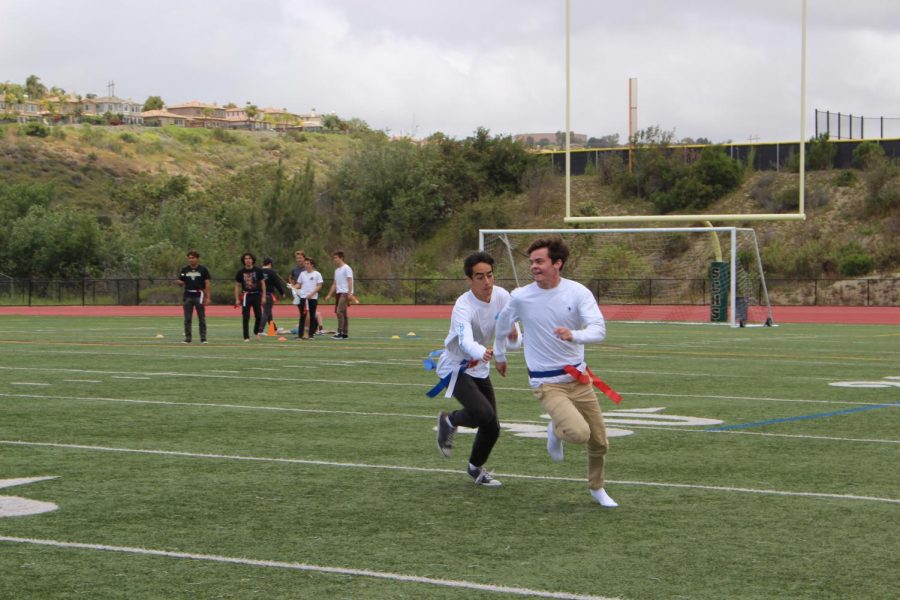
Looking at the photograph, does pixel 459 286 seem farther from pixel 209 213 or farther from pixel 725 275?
pixel 209 213

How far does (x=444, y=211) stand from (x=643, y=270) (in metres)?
27.7

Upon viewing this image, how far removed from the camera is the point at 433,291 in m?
54.5

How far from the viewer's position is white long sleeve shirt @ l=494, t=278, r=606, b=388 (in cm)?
855

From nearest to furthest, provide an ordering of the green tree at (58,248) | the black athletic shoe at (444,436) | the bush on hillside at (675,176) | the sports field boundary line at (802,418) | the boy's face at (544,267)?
the boy's face at (544,267) < the black athletic shoe at (444,436) < the sports field boundary line at (802,418) < the green tree at (58,248) < the bush on hillside at (675,176)

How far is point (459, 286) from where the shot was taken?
175 ft

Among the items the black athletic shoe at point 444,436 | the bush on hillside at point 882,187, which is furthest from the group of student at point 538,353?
the bush on hillside at point 882,187

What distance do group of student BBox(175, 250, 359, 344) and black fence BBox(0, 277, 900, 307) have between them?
70.7 ft

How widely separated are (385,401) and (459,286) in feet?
126

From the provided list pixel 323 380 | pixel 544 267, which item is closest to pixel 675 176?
pixel 323 380

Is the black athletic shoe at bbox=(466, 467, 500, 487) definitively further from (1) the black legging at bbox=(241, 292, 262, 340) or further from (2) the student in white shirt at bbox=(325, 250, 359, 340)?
(2) the student in white shirt at bbox=(325, 250, 359, 340)

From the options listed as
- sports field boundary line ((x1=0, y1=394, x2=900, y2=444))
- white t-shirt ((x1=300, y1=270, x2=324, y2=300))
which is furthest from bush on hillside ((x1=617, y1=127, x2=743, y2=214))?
sports field boundary line ((x1=0, y1=394, x2=900, y2=444))

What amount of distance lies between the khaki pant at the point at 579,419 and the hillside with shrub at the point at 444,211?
160ft

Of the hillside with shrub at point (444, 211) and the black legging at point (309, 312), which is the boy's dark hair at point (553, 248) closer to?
the black legging at point (309, 312)

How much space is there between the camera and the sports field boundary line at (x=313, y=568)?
20.1ft
